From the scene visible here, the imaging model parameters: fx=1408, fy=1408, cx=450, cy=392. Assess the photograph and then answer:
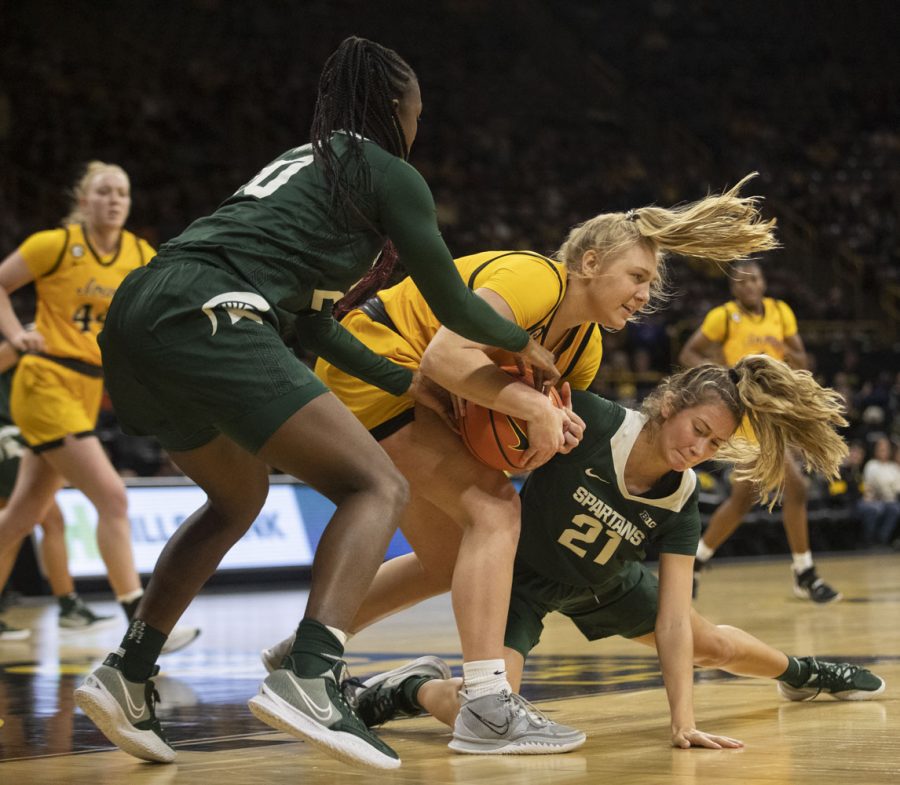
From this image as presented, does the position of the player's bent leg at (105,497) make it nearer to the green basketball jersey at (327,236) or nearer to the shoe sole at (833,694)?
the shoe sole at (833,694)

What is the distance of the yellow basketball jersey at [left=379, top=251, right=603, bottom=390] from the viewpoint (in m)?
3.46

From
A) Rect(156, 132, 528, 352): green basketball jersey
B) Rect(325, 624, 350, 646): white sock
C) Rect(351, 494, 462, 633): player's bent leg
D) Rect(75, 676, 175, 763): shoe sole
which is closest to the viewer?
Rect(325, 624, 350, 646): white sock

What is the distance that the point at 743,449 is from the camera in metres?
3.76

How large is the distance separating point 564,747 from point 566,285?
1.17 metres

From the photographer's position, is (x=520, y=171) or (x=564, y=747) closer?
(x=564, y=747)

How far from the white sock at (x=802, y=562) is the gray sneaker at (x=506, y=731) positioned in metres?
5.06

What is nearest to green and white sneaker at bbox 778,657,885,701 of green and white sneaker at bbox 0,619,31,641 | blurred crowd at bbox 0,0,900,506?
green and white sneaker at bbox 0,619,31,641

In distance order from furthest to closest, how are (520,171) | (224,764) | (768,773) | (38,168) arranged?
(520,171) → (38,168) → (224,764) → (768,773)

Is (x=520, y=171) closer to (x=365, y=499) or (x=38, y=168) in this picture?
(x=38, y=168)

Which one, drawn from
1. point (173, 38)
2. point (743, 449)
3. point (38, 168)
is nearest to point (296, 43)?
point (173, 38)

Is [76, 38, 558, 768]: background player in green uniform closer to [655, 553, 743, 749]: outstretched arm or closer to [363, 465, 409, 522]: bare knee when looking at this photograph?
[363, 465, 409, 522]: bare knee

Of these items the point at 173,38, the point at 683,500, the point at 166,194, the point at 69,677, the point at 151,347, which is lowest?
the point at 69,677

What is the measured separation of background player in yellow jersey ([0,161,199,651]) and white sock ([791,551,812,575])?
3877mm

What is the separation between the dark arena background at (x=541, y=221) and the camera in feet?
11.7
